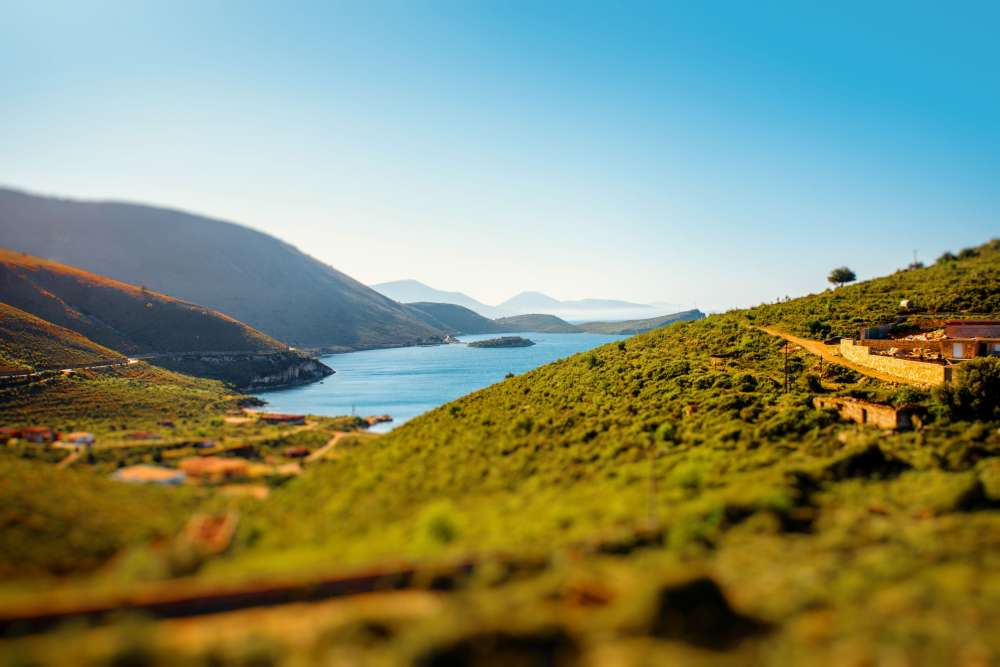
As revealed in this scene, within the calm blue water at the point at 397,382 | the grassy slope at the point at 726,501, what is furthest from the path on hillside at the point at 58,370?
the grassy slope at the point at 726,501

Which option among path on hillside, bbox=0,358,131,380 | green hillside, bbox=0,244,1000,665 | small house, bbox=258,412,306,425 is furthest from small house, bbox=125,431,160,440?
path on hillside, bbox=0,358,131,380

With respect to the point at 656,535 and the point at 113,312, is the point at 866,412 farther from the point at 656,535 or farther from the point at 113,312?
the point at 113,312

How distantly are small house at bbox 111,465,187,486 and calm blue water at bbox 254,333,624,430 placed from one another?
89.3 feet

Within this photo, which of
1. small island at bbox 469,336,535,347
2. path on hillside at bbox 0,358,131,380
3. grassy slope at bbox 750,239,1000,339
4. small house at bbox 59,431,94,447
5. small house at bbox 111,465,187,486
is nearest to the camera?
small house at bbox 111,465,187,486

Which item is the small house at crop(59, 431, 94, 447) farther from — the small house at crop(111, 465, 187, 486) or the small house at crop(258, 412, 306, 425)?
the small house at crop(258, 412, 306, 425)

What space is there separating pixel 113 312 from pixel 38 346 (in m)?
40.1

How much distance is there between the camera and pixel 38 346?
54719mm

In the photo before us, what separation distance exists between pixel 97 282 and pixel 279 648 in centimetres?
11061

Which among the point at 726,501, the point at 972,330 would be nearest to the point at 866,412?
the point at 726,501

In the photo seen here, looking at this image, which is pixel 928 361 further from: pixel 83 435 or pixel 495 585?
pixel 83 435

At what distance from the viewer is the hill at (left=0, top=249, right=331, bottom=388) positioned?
79312 millimetres

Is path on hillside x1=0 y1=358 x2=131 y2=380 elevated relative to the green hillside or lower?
elevated

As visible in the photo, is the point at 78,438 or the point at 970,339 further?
the point at 78,438

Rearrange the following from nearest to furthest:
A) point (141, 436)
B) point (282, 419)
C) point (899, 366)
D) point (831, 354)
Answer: point (899, 366), point (831, 354), point (141, 436), point (282, 419)
